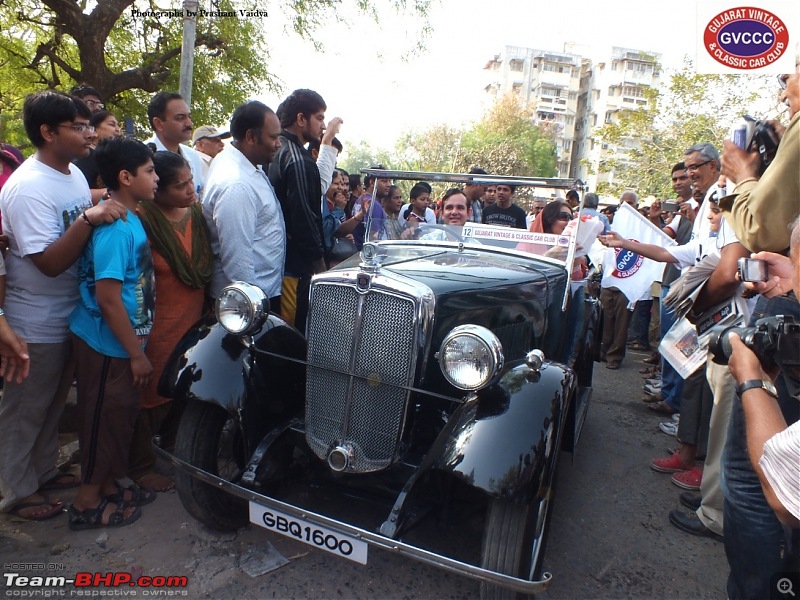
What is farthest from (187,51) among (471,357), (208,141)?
(471,357)

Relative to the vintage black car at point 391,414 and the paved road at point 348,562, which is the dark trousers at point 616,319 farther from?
the vintage black car at point 391,414

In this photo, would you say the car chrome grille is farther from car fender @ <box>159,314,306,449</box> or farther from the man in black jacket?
the man in black jacket

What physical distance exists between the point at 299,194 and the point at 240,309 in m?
1.15

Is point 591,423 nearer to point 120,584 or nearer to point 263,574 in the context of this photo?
point 263,574

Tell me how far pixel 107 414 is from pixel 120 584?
2.46 feet

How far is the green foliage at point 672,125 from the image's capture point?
18812 mm

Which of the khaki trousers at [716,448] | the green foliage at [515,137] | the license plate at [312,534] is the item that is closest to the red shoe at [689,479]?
the khaki trousers at [716,448]

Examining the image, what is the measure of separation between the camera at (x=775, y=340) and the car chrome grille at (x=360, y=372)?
1.17m

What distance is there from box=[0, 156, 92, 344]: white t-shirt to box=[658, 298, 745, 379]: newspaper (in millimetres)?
3160

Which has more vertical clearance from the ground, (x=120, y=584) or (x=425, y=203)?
(x=425, y=203)

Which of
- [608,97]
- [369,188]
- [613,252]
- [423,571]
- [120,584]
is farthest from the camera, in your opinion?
[608,97]

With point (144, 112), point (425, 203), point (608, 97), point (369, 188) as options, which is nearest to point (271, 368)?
point (369, 188)

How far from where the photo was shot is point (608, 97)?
2164 inches

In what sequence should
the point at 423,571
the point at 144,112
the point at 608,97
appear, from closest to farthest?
1. the point at 423,571
2. the point at 144,112
3. the point at 608,97
